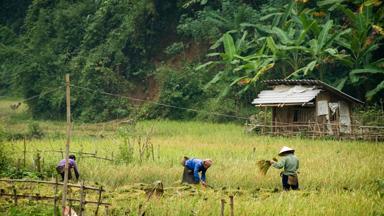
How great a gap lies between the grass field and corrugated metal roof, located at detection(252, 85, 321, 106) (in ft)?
4.56

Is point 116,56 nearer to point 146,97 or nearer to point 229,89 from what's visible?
point 146,97

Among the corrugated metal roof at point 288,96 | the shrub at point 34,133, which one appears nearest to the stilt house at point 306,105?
the corrugated metal roof at point 288,96

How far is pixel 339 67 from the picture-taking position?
21.4 metres

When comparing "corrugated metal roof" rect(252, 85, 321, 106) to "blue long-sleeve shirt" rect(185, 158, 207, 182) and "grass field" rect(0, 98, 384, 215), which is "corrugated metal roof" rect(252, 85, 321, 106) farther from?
"blue long-sleeve shirt" rect(185, 158, 207, 182)

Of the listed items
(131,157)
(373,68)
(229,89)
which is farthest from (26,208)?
(229,89)

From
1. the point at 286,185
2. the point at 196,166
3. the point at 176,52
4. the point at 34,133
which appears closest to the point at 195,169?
the point at 196,166

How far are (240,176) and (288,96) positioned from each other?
7652mm

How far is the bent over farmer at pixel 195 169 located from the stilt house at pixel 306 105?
717 cm

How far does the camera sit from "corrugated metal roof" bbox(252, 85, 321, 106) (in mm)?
17156

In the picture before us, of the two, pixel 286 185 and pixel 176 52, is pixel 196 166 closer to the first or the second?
pixel 286 185

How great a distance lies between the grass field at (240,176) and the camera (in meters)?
7.77

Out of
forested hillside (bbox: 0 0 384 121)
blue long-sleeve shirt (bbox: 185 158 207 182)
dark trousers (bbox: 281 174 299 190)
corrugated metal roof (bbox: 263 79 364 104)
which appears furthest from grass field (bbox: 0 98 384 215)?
forested hillside (bbox: 0 0 384 121)

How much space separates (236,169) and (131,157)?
2194mm

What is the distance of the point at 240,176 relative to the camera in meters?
10.4
